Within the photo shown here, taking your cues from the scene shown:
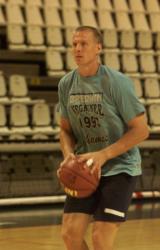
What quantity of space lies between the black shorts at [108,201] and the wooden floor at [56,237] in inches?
82.9

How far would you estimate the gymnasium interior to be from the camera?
854 centimetres

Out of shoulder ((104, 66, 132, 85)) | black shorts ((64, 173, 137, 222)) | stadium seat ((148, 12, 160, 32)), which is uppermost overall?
stadium seat ((148, 12, 160, 32))

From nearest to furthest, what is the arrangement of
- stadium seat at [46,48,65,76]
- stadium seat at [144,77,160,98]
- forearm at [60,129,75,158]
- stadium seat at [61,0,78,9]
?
forearm at [60,129,75,158] → stadium seat at [46,48,65,76] → stadium seat at [144,77,160,98] → stadium seat at [61,0,78,9]

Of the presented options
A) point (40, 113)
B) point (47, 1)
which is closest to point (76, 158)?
point (40, 113)

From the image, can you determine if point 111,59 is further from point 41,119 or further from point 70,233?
point 70,233

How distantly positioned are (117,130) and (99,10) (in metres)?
8.38

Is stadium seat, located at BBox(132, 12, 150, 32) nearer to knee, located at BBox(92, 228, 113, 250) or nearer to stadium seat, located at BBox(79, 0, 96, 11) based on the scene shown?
stadium seat, located at BBox(79, 0, 96, 11)

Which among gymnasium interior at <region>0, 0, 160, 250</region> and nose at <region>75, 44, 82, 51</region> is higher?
nose at <region>75, 44, 82, 51</region>

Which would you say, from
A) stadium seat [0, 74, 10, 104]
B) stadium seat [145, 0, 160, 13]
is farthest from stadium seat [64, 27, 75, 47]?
stadium seat [145, 0, 160, 13]

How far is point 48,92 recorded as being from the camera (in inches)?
422

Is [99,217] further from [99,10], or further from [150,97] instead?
[99,10]

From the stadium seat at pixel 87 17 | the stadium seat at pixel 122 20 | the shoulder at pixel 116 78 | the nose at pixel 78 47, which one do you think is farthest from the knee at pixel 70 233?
the stadium seat at pixel 122 20

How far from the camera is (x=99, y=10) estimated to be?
11922 mm

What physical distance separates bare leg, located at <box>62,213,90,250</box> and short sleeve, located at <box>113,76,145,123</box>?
62 centimetres
